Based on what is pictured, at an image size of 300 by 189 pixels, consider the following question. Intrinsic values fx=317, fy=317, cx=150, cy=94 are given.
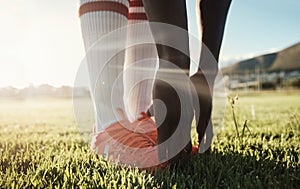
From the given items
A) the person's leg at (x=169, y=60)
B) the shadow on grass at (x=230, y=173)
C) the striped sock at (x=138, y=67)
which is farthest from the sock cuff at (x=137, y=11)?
the shadow on grass at (x=230, y=173)

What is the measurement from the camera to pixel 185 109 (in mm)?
878

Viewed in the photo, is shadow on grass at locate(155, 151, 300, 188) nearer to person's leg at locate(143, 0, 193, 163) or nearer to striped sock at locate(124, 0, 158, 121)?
person's leg at locate(143, 0, 193, 163)

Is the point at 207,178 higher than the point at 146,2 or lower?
lower

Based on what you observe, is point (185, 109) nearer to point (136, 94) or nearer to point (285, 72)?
point (136, 94)

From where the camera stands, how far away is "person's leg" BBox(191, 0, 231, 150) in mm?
1019

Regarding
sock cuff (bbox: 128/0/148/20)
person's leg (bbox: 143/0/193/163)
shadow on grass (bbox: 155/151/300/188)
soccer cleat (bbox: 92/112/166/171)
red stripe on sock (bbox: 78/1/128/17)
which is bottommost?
shadow on grass (bbox: 155/151/300/188)

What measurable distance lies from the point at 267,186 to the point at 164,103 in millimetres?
330

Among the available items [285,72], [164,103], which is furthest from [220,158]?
[285,72]

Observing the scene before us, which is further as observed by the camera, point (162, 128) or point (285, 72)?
point (285, 72)

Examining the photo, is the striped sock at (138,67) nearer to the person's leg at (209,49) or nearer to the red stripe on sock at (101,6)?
the red stripe on sock at (101,6)

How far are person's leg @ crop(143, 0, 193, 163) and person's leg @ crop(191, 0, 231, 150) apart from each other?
147 millimetres

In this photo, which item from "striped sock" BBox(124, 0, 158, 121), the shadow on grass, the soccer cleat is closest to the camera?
the shadow on grass

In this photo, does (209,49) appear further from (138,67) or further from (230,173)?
(138,67)

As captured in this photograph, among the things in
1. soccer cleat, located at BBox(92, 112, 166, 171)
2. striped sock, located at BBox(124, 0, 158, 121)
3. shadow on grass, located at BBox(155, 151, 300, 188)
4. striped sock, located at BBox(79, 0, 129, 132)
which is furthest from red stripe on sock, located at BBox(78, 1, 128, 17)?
shadow on grass, located at BBox(155, 151, 300, 188)
